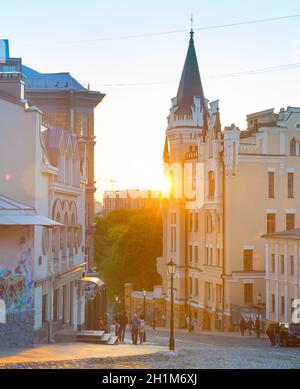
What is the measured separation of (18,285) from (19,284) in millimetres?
51

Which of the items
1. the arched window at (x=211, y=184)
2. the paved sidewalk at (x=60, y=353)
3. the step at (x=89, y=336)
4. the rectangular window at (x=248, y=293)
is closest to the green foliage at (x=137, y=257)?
the arched window at (x=211, y=184)

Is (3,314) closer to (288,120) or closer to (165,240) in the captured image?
(288,120)

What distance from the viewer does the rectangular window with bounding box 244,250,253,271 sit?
6303cm

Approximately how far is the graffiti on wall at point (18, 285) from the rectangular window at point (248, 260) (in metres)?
36.2

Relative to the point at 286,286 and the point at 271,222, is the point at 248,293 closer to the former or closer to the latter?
the point at 271,222

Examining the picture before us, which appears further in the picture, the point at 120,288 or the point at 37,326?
the point at 120,288

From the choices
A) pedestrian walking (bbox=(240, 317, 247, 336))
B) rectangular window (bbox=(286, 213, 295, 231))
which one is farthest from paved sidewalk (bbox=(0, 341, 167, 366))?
rectangular window (bbox=(286, 213, 295, 231))

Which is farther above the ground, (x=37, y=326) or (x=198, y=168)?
(x=198, y=168)

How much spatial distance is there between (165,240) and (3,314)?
50.6 meters

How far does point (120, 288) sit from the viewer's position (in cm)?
9531

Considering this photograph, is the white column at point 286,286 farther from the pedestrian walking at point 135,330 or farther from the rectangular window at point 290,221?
the pedestrian walking at point 135,330

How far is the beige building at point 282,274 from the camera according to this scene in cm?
4988
